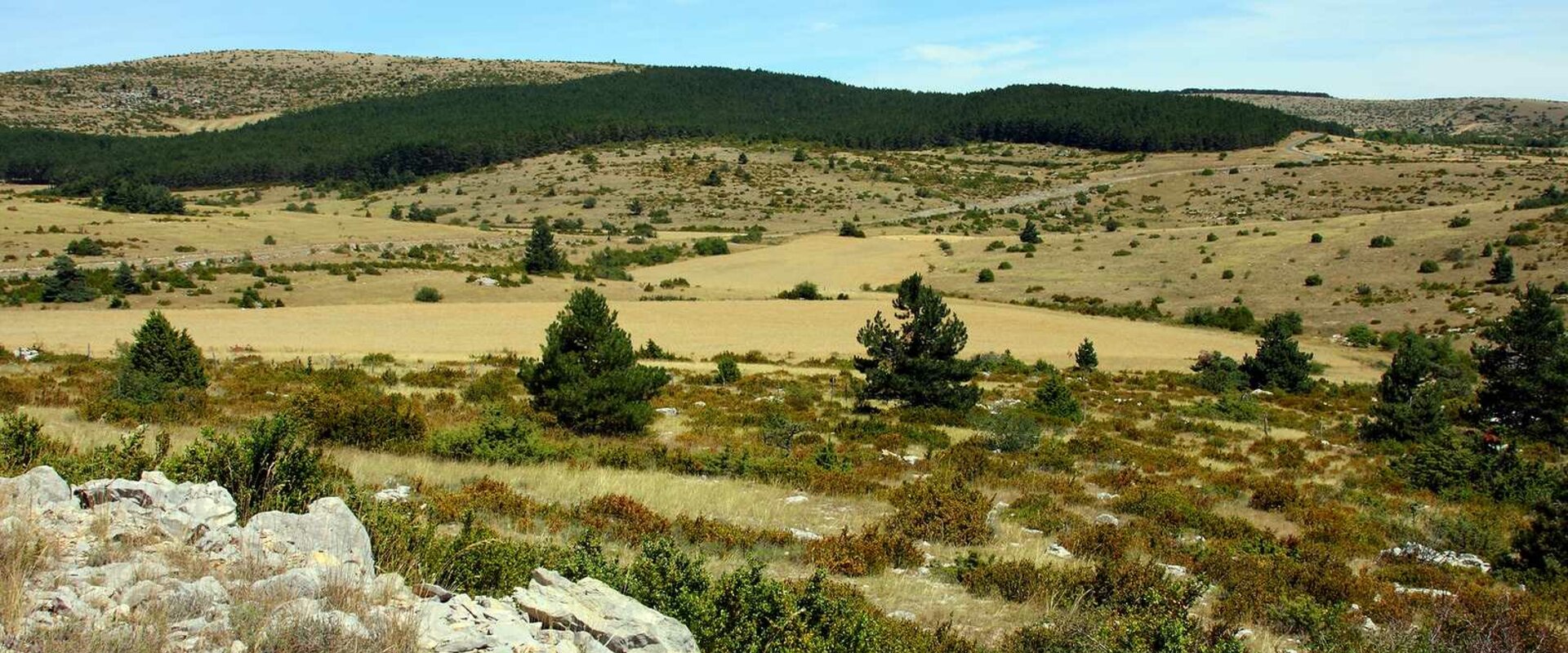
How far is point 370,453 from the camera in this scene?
43.2 ft

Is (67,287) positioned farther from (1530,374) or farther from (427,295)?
(1530,374)

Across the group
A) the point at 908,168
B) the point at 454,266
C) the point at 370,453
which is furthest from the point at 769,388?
the point at 908,168

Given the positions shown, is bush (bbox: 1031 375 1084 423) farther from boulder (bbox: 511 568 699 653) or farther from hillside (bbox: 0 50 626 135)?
hillside (bbox: 0 50 626 135)

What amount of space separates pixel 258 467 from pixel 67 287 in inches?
1727

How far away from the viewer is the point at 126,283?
42.8m

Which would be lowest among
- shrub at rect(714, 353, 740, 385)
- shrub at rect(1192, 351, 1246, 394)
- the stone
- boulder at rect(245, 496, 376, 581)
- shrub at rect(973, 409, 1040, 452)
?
shrub at rect(1192, 351, 1246, 394)

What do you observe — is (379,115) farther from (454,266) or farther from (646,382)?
(646,382)

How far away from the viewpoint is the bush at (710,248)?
72.1m

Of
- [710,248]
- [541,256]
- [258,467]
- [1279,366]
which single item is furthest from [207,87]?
[258,467]

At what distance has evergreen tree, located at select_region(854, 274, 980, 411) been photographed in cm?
2320

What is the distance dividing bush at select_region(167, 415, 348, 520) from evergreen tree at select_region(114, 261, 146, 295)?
1728 inches

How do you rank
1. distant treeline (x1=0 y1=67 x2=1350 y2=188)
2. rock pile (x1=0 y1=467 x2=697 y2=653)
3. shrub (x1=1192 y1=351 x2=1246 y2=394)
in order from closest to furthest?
rock pile (x1=0 y1=467 x2=697 y2=653), shrub (x1=1192 y1=351 x2=1246 y2=394), distant treeline (x1=0 y1=67 x2=1350 y2=188)

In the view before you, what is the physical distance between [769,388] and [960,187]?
287 ft

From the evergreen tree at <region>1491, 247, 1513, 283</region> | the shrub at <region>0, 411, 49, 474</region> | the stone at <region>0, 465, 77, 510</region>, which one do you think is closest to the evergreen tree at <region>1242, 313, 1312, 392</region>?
the evergreen tree at <region>1491, 247, 1513, 283</region>
